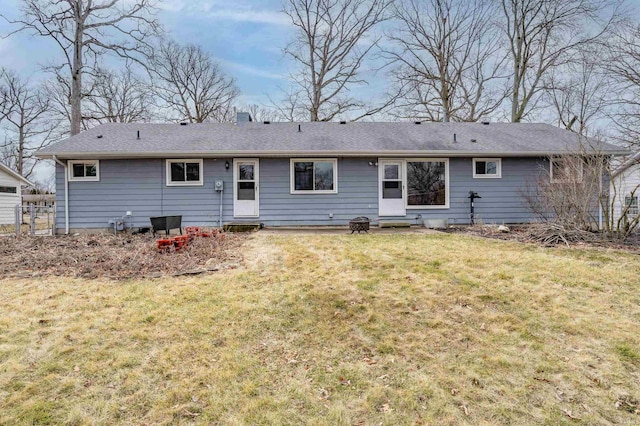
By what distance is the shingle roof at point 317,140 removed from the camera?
9.60m

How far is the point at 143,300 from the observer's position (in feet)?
13.1

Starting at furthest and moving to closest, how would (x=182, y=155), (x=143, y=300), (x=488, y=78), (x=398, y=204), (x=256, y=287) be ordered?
(x=488, y=78), (x=398, y=204), (x=182, y=155), (x=256, y=287), (x=143, y=300)

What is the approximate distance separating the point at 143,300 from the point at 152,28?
703 inches

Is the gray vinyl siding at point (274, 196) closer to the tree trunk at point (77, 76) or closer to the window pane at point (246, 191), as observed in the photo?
the window pane at point (246, 191)

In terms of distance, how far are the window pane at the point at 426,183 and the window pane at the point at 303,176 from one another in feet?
10.1

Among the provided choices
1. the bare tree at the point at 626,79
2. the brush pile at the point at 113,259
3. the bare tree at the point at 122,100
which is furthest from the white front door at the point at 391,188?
the bare tree at the point at 122,100

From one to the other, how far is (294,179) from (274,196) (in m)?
0.80

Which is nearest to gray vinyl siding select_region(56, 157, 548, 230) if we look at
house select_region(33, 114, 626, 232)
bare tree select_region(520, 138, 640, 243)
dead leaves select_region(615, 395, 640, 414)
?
house select_region(33, 114, 626, 232)

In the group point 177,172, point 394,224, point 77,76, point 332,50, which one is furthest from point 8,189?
point 332,50

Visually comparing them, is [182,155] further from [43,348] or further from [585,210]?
[585,210]

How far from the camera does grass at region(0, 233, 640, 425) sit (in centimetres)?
223

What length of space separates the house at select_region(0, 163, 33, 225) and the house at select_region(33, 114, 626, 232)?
29.8 ft

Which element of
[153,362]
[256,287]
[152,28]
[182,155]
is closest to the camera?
[153,362]

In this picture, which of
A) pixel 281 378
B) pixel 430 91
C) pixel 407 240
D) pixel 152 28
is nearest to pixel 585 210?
pixel 407 240
